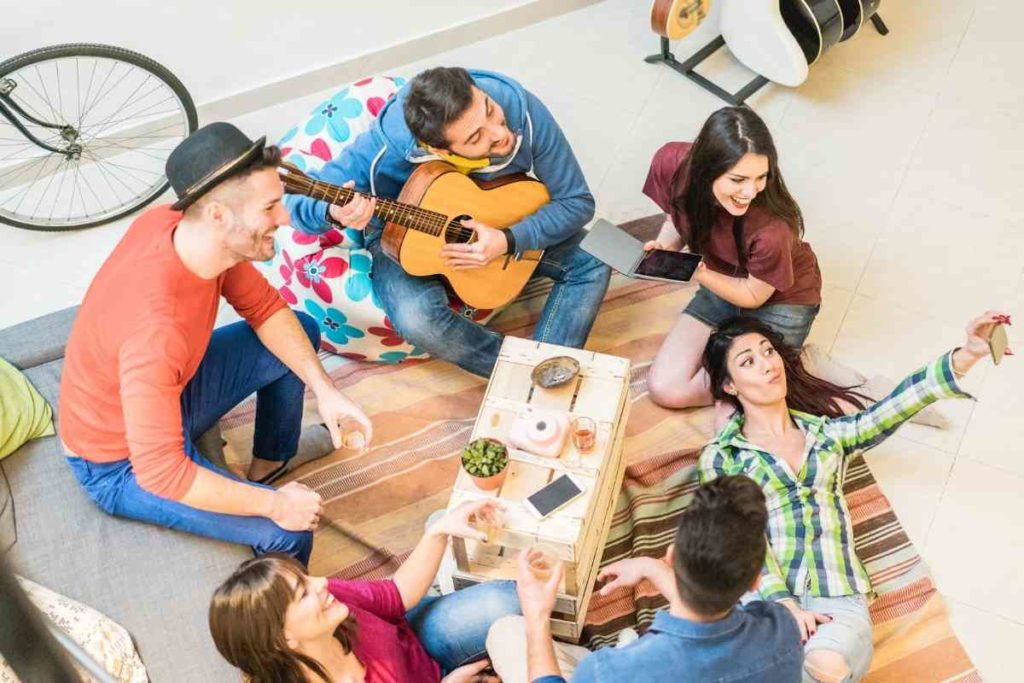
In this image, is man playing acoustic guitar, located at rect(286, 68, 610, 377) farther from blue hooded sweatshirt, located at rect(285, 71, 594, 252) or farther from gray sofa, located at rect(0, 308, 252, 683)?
gray sofa, located at rect(0, 308, 252, 683)

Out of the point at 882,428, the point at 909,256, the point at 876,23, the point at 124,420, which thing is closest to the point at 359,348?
the point at 124,420

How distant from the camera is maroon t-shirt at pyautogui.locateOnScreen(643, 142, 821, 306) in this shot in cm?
271

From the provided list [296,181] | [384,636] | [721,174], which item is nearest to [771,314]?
[721,174]

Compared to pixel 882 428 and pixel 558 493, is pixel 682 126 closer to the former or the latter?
pixel 882 428

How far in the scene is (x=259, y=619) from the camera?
183 cm

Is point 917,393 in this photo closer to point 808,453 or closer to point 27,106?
point 808,453

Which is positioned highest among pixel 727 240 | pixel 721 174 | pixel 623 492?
pixel 721 174

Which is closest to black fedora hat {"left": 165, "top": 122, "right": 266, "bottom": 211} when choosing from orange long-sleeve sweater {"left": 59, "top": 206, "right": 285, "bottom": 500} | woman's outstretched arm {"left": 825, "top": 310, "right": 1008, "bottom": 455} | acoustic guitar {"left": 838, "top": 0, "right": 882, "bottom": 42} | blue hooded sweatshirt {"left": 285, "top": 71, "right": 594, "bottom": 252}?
orange long-sleeve sweater {"left": 59, "top": 206, "right": 285, "bottom": 500}

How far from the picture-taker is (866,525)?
2809mm

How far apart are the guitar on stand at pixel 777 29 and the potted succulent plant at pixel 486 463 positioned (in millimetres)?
1824

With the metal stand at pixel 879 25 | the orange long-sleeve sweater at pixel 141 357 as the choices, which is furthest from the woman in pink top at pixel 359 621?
the metal stand at pixel 879 25

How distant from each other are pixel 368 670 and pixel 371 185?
4.54 feet

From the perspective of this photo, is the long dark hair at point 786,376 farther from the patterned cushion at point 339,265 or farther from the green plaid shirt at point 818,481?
the patterned cushion at point 339,265

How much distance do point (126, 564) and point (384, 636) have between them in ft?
2.04
